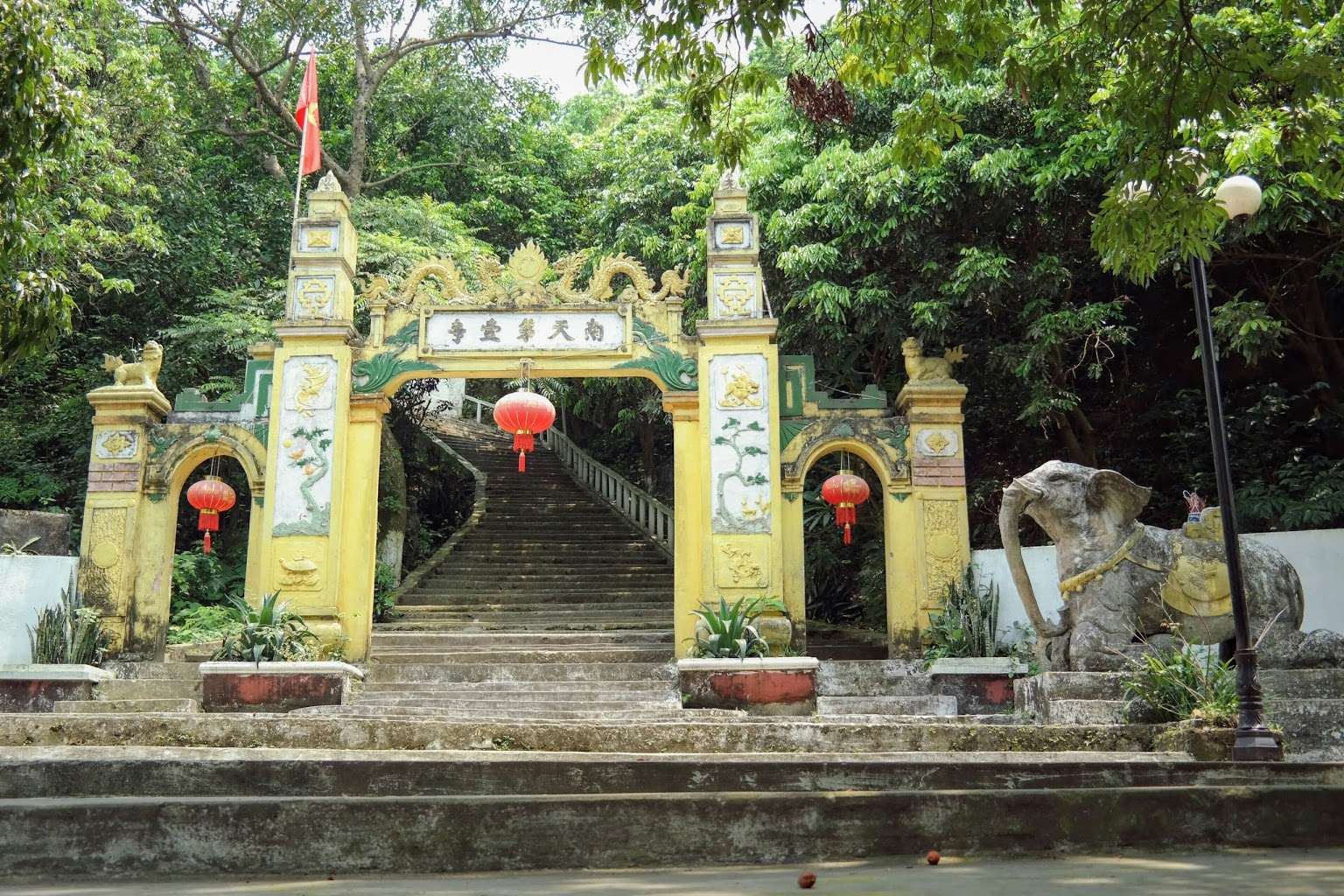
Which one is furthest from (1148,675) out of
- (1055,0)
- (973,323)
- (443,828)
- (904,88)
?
(904,88)

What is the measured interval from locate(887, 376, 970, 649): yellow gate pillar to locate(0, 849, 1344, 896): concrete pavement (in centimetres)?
705

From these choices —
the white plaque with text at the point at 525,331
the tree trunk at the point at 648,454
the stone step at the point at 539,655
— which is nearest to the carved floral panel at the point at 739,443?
the white plaque with text at the point at 525,331

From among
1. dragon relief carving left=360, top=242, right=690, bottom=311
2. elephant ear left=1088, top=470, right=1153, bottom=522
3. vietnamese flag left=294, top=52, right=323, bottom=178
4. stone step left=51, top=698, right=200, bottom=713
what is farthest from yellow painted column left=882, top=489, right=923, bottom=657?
vietnamese flag left=294, top=52, right=323, bottom=178

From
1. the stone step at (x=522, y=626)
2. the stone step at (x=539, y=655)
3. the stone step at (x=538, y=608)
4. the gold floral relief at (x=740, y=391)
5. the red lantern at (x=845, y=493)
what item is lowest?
the stone step at (x=539, y=655)

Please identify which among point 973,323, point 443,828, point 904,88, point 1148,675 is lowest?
point 443,828

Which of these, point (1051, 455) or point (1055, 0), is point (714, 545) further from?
point (1055, 0)

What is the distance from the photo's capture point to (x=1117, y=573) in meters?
7.33

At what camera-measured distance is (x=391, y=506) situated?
53.9 ft

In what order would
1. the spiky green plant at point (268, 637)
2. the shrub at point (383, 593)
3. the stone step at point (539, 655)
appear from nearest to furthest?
the spiky green plant at point (268, 637)
the stone step at point (539, 655)
the shrub at point (383, 593)

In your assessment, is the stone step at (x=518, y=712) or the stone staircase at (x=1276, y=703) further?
the stone step at (x=518, y=712)

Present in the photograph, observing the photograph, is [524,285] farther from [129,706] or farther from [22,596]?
[22,596]

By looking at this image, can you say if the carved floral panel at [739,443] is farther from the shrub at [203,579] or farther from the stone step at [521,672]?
the shrub at [203,579]

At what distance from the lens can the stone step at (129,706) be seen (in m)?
9.41

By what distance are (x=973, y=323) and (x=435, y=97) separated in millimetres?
10343
